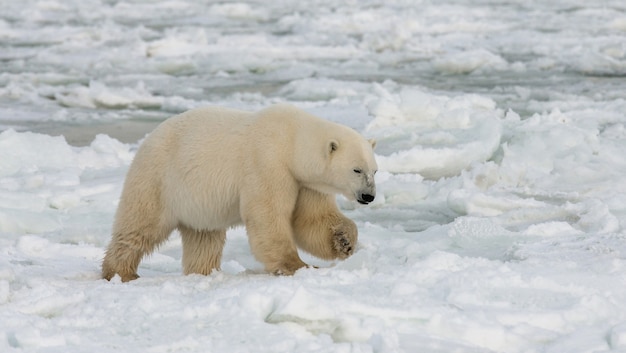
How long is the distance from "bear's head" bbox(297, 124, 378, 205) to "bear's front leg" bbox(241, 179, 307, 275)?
15 centimetres

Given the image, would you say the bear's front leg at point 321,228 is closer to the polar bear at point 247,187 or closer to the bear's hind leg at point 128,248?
the polar bear at point 247,187

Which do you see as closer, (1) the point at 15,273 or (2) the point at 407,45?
(1) the point at 15,273

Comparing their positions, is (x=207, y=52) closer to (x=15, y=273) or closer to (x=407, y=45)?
(x=407, y=45)

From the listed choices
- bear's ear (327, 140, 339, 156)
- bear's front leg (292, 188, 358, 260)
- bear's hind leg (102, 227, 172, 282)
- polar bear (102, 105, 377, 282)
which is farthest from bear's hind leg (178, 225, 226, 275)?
bear's ear (327, 140, 339, 156)

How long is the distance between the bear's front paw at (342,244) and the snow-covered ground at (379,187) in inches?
6.9

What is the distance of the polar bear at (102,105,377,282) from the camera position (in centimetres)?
375

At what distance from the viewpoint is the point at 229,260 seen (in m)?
4.86

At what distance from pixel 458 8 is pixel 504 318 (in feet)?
51.1

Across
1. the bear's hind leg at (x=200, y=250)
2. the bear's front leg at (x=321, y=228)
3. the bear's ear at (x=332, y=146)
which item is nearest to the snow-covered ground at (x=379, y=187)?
the bear's hind leg at (x=200, y=250)

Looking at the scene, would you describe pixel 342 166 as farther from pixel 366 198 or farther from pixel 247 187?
pixel 247 187

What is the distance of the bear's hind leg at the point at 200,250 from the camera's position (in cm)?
Result: 423

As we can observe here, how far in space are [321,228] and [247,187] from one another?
0.37 meters

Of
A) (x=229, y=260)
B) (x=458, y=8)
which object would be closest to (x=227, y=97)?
(x=229, y=260)

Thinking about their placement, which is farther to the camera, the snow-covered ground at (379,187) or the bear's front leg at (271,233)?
the bear's front leg at (271,233)
